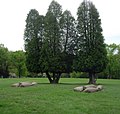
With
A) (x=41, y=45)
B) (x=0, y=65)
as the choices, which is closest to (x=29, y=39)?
(x=41, y=45)

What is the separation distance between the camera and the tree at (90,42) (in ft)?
123

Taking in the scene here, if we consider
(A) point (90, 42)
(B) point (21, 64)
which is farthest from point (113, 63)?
(A) point (90, 42)

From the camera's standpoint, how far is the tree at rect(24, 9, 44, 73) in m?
39.9

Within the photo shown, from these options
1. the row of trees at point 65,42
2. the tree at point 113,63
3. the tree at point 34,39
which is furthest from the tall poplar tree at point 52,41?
the tree at point 113,63

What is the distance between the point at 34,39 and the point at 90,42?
7.74m

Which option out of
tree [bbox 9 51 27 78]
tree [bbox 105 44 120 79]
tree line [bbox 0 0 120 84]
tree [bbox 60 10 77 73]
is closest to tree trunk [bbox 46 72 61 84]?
tree line [bbox 0 0 120 84]

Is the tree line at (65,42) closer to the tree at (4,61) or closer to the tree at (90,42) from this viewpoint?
the tree at (90,42)

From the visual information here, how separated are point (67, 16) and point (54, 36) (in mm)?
3372

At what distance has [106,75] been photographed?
273ft

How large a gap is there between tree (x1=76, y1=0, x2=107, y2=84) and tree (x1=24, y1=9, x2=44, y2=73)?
549cm

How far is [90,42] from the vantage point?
127 feet

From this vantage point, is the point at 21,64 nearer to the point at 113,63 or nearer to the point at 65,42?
the point at 113,63

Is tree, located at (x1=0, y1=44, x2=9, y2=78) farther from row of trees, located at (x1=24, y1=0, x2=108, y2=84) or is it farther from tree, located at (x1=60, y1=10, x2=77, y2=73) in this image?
tree, located at (x1=60, y1=10, x2=77, y2=73)

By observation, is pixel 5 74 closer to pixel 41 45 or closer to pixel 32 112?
pixel 41 45
